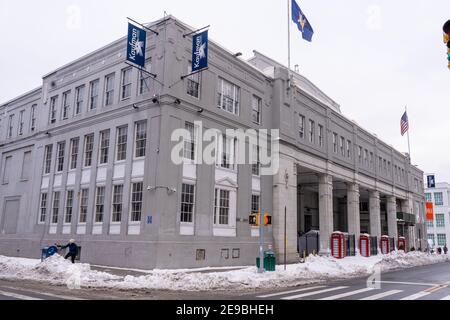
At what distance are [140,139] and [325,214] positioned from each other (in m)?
20.1

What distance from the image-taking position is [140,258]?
68.7 ft

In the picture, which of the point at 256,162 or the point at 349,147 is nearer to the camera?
the point at 256,162

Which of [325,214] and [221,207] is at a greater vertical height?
[325,214]

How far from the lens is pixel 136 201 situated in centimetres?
2264

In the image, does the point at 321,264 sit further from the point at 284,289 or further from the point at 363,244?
the point at 363,244

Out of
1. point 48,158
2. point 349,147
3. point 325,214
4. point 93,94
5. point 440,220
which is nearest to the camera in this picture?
point 93,94

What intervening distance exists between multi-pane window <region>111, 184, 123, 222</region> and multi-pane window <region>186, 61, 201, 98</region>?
6975 millimetres

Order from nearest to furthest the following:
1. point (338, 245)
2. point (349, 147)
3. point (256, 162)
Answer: point (256, 162), point (338, 245), point (349, 147)

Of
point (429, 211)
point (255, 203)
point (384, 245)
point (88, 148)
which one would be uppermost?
point (88, 148)

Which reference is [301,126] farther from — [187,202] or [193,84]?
[187,202]

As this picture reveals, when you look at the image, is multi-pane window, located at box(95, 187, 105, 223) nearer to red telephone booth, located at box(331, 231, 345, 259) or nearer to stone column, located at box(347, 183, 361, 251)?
red telephone booth, located at box(331, 231, 345, 259)

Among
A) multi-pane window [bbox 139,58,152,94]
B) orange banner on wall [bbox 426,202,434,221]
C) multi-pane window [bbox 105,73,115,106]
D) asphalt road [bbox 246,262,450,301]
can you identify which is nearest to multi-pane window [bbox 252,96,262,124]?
multi-pane window [bbox 139,58,152,94]

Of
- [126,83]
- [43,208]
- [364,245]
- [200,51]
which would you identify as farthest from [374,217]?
[43,208]

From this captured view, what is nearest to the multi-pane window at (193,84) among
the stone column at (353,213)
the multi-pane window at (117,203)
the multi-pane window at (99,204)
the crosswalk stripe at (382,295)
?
the multi-pane window at (117,203)
